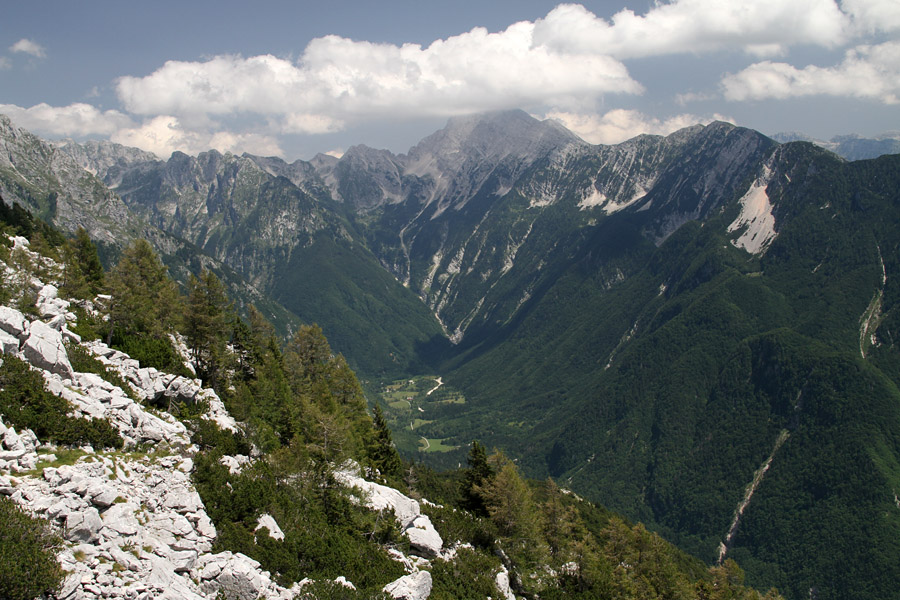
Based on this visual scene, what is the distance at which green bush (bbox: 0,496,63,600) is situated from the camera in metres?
26.7

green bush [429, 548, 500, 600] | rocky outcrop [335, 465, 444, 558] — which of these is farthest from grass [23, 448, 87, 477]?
green bush [429, 548, 500, 600]

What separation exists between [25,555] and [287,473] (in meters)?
25.3

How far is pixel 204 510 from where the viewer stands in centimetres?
3997

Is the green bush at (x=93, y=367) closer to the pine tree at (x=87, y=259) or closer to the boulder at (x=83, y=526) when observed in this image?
the boulder at (x=83, y=526)

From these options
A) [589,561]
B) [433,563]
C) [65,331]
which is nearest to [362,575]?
[433,563]

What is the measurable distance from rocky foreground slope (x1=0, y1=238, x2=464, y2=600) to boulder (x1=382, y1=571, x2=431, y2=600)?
0.09m

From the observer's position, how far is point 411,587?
44156 millimetres

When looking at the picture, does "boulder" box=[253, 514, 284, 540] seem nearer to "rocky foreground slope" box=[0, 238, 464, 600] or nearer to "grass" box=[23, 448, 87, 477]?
"rocky foreground slope" box=[0, 238, 464, 600]

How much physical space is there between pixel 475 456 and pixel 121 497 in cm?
4689

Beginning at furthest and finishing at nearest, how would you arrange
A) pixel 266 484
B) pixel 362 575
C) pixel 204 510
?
1. pixel 266 484
2. pixel 362 575
3. pixel 204 510

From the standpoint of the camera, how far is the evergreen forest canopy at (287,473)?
3969 centimetres

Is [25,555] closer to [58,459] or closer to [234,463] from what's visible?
[58,459]

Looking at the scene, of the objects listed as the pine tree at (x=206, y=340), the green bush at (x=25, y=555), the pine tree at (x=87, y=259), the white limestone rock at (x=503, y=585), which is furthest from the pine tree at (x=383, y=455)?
the green bush at (x=25, y=555)

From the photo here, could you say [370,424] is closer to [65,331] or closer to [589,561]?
[589,561]
